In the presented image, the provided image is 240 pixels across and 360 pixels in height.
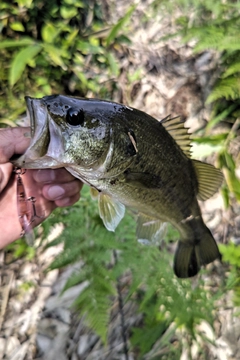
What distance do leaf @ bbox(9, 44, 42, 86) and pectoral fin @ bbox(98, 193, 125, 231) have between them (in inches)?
54.1

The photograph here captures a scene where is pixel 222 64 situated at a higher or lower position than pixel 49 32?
lower

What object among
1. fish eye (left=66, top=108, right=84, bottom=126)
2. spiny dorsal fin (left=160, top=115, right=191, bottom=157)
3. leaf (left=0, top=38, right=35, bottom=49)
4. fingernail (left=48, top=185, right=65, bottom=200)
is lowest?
fingernail (left=48, top=185, right=65, bottom=200)

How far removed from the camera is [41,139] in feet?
3.61

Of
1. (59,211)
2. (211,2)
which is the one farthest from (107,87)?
(59,211)

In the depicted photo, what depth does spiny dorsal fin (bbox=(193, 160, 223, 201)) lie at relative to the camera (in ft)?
4.98

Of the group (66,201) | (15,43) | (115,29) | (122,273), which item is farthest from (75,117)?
(115,29)

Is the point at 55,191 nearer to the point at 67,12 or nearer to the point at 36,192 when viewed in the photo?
the point at 36,192

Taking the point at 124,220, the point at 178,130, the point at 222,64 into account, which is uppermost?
the point at 222,64

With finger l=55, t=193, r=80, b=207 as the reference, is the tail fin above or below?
below

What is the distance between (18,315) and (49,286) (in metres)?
0.26

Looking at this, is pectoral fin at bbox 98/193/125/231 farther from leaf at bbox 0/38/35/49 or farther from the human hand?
leaf at bbox 0/38/35/49

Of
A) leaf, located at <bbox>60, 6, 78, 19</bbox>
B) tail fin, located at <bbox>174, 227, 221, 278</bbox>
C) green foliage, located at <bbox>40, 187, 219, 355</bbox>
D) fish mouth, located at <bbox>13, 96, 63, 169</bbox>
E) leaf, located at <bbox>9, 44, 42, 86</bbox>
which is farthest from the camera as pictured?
leaf, located at <bbox>60, 6, 78, 19</bbox>

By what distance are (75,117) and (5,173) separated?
0.57m

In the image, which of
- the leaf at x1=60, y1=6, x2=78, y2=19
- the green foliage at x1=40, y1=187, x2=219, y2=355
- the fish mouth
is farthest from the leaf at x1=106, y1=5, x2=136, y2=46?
the fish mouth
